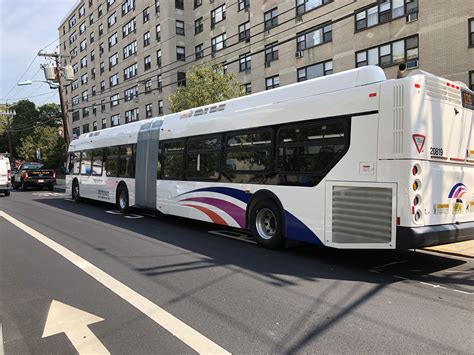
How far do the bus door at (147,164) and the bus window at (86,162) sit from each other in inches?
195

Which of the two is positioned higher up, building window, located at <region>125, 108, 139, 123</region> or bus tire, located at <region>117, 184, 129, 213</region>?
building window, located at <region>125, 108, 139, 123</region>

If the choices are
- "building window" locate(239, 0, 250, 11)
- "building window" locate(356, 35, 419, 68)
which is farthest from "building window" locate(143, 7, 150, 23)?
"building window" locate(356, 35, 419, 68)

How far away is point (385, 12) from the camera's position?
2269 centimetres

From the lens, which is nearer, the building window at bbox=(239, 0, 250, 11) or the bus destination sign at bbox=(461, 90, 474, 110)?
the bus destination sign at bbox=(461, 90, 474, 110)

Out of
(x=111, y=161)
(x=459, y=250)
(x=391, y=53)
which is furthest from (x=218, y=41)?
(x=459, y=250)

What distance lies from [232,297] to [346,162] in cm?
285

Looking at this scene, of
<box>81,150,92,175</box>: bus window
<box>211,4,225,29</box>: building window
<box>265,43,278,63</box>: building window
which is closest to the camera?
<box>81,150,92,175</box>: bus window

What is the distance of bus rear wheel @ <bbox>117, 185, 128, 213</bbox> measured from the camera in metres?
14.4

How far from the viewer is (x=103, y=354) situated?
12.3ft

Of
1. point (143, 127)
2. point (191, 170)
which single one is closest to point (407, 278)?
point (191, 170)

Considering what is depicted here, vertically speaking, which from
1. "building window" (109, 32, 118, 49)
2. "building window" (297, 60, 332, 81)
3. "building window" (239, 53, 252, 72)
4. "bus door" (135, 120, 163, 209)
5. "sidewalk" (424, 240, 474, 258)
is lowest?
"sidewalk" (424, 240, 474, 258)

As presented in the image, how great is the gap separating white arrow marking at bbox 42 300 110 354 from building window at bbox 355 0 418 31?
20686mm

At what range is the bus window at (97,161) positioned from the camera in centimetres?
1650

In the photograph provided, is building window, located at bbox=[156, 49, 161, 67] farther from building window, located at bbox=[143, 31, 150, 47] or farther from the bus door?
the bus door
